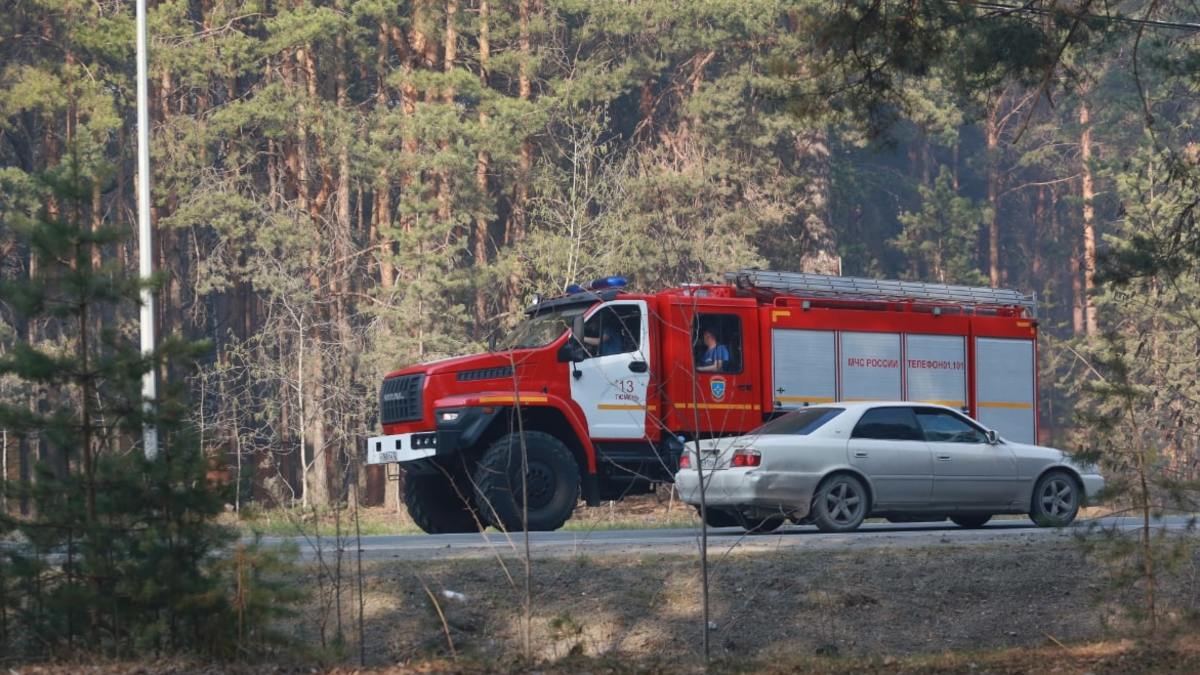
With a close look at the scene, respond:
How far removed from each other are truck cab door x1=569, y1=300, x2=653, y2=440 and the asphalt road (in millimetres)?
1411

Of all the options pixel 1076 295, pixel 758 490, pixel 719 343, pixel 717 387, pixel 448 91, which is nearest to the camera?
pixel 758 490

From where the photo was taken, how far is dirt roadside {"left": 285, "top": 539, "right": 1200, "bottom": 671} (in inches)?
457

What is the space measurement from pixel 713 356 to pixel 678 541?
390 centimetres

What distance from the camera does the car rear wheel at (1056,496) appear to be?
17.2 metres

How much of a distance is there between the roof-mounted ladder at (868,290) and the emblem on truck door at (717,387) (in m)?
1.34

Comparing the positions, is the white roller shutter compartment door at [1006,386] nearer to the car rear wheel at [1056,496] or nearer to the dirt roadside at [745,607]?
the car rear wheel at [1056,496]

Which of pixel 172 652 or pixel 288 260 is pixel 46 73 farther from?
pixel 172 652

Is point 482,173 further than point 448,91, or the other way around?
point 482,173

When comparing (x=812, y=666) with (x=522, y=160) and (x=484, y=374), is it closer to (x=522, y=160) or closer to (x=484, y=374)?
(x=484, y=374)

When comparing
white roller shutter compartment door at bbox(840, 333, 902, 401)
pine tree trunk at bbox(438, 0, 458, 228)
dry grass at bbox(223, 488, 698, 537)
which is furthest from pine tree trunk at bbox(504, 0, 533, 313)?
white roller shutter compartment door at bbox(840, 333, 902, 401)

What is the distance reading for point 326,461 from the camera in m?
40.6

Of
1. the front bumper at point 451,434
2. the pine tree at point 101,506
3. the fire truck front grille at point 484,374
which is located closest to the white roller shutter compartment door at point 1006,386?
the fire truck front grille at point 484,374

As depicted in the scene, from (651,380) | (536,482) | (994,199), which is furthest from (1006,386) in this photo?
(994,199)

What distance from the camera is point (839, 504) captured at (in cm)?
1625
